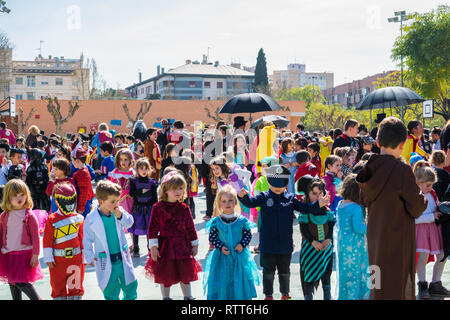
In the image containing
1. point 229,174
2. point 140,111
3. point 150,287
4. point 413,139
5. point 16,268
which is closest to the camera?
point 16,268

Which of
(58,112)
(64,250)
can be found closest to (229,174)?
(64,250)

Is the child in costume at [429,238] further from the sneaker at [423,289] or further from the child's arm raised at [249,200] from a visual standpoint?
the child's arm raised at [249,200]

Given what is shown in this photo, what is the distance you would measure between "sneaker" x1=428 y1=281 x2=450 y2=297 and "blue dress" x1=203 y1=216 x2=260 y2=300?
2224 millimetres

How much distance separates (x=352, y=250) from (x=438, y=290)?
4.81 ft

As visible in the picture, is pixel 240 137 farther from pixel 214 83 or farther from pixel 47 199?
pixel 214 83

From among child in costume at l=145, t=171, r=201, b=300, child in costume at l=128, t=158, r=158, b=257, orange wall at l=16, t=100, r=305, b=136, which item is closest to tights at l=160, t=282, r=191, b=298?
child in costume at l=145, t=171, r=201, b=300

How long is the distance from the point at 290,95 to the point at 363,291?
95.6m

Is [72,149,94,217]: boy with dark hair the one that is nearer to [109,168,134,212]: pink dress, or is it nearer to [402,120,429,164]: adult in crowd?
[109,168,134,212]: pink dress

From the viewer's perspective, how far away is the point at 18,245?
5.07 meters

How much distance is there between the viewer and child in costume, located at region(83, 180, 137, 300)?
4.88 meters

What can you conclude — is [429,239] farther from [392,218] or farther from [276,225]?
[392,218]

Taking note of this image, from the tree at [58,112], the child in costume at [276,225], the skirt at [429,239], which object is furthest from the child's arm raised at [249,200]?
the tree at [58,112]

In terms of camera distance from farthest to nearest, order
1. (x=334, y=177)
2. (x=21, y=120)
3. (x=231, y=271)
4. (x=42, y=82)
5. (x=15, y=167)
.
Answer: (x=42, y=82)
(x=21, y=120)
(x=15, y=167)
(x=334, y=177)
(x=231, y=271)
